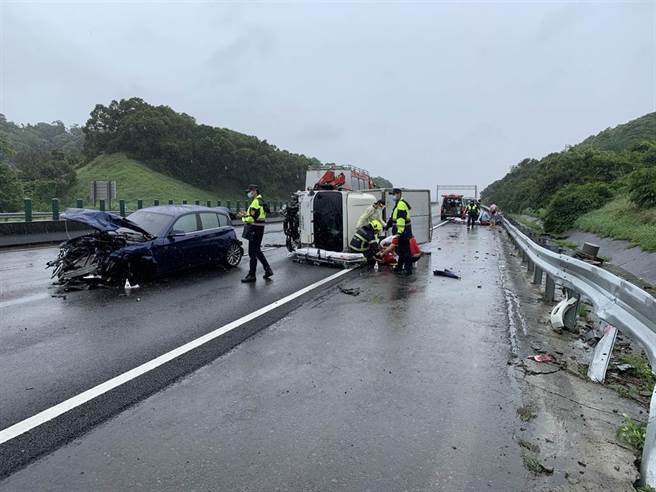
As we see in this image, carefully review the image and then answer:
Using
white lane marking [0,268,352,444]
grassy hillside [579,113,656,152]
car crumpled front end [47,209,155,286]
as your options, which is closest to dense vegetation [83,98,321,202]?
grassy hillside [579,113,656,152]

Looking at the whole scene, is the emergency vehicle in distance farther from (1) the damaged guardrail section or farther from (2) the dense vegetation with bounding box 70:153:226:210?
(2) the dense vegetation with bounding box 70:153:226:210

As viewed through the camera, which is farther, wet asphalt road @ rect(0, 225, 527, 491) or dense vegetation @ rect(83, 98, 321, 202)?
dense vegetation @ rect(83, 98, 321, 202)

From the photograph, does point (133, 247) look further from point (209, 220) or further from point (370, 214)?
point (370, 214)

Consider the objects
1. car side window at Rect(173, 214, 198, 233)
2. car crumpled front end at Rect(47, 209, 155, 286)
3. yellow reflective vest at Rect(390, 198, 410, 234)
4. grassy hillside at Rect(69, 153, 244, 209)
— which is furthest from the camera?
grassy hillside at Rect(69, 153, 244, 209)

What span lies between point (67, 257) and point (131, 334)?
4195mm

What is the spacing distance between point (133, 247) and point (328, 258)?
15.9 ft

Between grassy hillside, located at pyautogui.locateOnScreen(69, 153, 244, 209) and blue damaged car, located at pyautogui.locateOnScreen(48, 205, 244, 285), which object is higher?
grassy hillside, located at pyautogui.locateOnScreen(69, 153, 244, 209)

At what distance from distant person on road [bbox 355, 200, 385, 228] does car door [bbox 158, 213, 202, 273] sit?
13.2 feet

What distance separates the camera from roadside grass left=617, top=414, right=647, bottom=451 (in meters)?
3.37

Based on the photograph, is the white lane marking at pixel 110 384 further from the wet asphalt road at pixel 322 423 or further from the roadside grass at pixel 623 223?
the roadside grass at pixel 623 223

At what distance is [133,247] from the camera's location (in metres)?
9.03

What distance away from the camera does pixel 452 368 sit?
4871 millimetres

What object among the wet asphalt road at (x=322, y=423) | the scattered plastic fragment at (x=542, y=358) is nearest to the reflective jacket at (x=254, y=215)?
the wet asphalt road at (x=322, y=423)

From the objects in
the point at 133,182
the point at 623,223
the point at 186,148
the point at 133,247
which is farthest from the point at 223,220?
the point at 186,148
